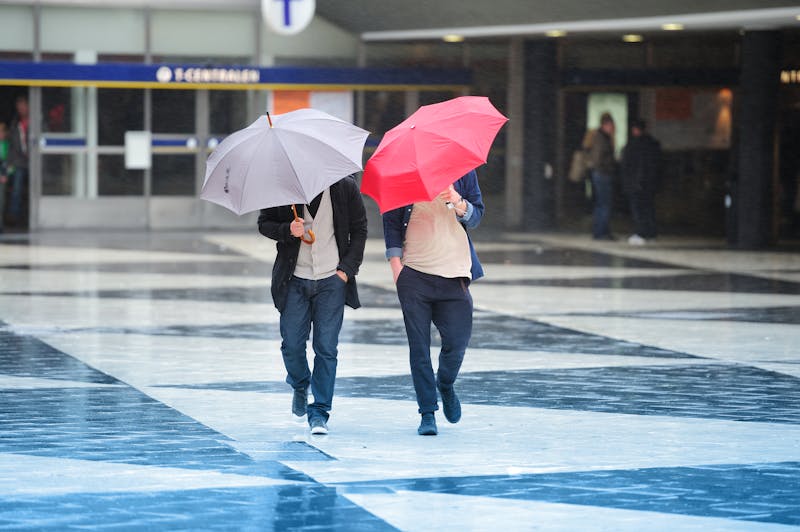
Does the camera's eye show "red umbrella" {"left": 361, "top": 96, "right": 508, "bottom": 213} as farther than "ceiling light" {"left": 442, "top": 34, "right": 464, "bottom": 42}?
No

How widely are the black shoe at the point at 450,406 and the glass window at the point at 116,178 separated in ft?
60.4

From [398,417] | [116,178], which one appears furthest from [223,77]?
[398,417]

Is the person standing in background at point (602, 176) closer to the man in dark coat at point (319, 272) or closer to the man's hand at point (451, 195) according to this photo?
the man in dark coat at point (319, 272)

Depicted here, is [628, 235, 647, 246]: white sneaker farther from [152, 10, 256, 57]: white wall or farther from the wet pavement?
[152, 10, 256, 57]: white wall

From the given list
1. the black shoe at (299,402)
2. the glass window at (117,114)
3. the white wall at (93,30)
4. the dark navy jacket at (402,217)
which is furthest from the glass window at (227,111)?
the dark navy jacket at (402,217)

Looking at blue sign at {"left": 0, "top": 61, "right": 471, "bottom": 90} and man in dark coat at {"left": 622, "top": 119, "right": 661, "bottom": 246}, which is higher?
blue sign at {"left": 0, "top": 61, "right": 471, "bottom": 90}

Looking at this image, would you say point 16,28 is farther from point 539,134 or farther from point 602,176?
point 602,176

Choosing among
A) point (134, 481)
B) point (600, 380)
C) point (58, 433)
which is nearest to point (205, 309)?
point (600, 380)

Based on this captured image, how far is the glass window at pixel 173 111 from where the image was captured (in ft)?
83.3

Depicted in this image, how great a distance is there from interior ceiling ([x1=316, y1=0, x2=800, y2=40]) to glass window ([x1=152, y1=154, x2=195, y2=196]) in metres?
3.35

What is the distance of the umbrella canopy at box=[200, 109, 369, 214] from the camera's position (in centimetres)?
729

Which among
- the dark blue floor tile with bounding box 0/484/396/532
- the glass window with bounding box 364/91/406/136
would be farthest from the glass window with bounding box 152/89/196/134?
the dark blue floor tile with bounding box 0/484/396/532

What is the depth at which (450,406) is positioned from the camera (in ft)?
25.6

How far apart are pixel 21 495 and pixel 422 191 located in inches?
91.0
